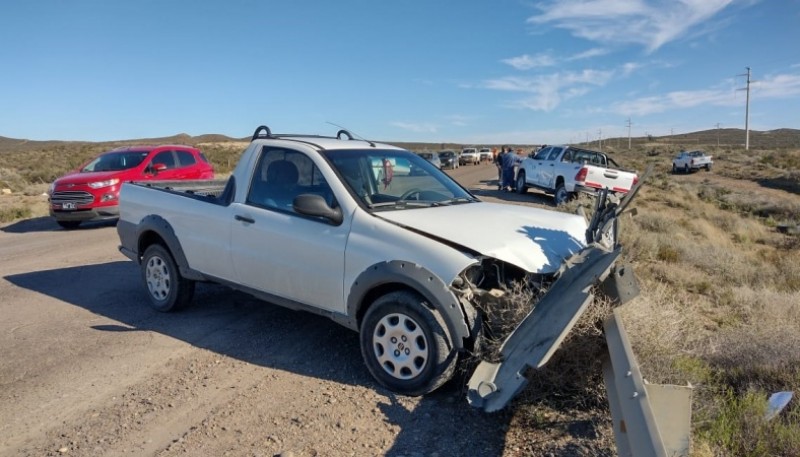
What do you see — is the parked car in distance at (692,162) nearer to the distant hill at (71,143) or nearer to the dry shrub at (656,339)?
the dry shrub at (656,339)

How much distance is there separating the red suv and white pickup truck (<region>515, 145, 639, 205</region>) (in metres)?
10.4

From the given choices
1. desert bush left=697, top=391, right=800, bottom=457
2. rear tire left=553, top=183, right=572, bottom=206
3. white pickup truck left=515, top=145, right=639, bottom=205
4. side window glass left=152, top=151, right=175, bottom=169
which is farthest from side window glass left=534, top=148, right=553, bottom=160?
desert bush left=697, top=391, right=800, bottom=457

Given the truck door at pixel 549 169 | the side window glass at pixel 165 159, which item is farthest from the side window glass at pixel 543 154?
the side window glass at pixel 165 159

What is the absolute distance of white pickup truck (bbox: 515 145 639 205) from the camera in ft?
54.8

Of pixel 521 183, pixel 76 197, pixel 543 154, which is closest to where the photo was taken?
pixel 76 197

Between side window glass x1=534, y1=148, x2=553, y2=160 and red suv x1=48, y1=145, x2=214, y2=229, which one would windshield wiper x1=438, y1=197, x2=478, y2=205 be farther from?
side window glass x1=534, y1=148, x2=553, y2=160

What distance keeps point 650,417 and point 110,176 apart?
13.7 metres

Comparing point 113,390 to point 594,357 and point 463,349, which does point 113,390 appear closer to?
point 463,349

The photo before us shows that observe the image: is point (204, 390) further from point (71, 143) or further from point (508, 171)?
point (71, 143)

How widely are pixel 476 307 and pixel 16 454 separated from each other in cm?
299

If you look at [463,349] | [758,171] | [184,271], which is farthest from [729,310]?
[758,171]

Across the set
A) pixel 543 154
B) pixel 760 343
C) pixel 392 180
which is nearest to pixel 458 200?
pixel 392 180

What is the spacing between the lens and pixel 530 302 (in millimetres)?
3973

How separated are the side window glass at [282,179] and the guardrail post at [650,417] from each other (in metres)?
2.91
